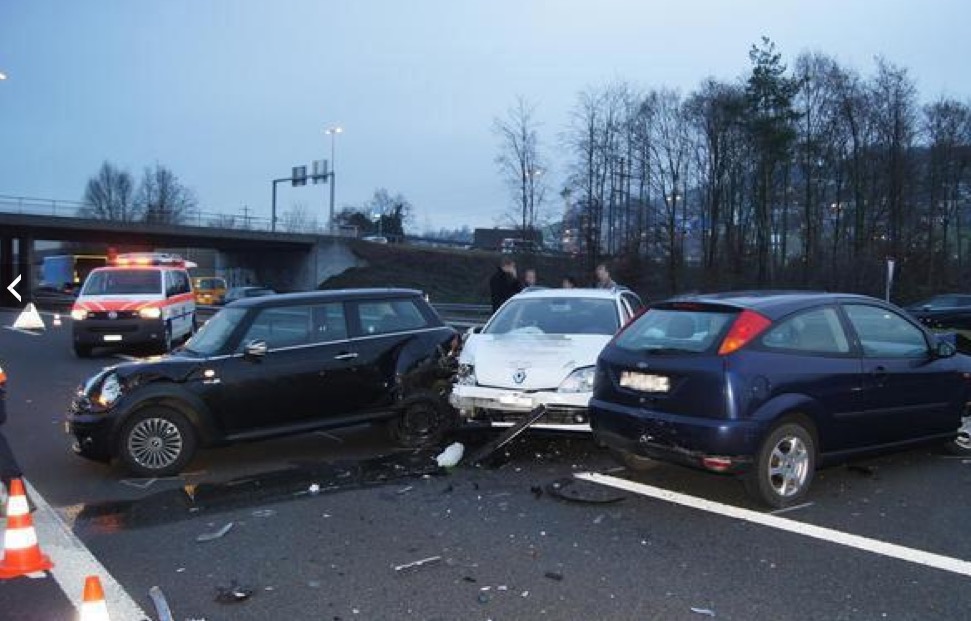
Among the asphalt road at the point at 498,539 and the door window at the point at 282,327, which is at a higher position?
the door window at the point at 282,327

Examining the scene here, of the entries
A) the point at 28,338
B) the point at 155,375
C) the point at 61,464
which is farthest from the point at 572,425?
the point at 28,338

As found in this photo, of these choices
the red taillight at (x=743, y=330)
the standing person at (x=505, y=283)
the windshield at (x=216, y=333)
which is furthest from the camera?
the standing person at (x=505, y=283)

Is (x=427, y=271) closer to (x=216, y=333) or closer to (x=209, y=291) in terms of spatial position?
(x=209, y=291)

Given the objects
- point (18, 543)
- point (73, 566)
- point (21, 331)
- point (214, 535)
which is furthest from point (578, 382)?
point (21, 331)

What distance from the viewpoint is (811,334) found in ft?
20.9

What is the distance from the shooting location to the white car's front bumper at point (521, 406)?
7.50 metres

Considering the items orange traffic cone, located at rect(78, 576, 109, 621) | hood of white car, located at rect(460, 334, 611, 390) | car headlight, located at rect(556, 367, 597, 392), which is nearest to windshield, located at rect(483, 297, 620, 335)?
hood of white car, located at rect(460, 334, 611, 390)

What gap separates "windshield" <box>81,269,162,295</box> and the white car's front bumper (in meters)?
12.5

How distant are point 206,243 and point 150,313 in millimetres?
41108

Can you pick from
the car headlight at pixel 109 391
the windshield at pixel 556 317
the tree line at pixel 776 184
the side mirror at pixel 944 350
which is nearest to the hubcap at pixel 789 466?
the side mirror at pixel 944 350

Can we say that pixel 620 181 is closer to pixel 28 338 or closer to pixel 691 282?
pixel 691 282

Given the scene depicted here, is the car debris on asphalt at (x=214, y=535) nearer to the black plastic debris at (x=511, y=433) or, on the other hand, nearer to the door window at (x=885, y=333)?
the black plastic debris at (x=511, y=433)

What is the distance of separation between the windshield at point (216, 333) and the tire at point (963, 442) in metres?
6.82

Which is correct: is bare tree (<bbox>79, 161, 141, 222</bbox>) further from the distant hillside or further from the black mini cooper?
the black mini cooper
